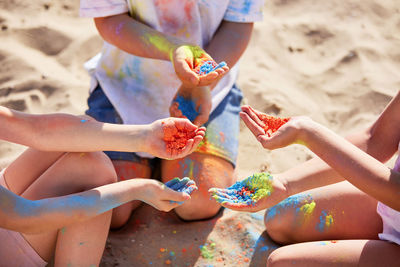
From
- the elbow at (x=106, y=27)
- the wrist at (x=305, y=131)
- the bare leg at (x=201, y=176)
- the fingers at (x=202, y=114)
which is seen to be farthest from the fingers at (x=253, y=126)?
the elbow at (x=106, y=27)

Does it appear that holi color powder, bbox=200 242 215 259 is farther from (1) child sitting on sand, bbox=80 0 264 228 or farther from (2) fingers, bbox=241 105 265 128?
(2) fingers, bbox=241 105 265 128

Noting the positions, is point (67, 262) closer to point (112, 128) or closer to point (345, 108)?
point (112, 128)

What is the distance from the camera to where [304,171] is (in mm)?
1692

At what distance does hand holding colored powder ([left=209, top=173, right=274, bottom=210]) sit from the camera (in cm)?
153

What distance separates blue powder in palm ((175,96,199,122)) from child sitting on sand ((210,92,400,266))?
1.24ft

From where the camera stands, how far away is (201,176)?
199 centimetres

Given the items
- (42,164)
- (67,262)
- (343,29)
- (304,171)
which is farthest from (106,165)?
(343,29)

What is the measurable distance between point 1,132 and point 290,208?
1.01m

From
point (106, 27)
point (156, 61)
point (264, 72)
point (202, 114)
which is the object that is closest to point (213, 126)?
point (202, 114)

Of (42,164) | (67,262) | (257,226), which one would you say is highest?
(42,164)

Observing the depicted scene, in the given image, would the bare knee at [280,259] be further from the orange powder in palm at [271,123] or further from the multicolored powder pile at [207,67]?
the multicolored powder pile at [207,67]

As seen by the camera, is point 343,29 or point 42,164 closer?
point 42,164

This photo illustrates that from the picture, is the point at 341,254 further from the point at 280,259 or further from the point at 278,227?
the point at 278,227

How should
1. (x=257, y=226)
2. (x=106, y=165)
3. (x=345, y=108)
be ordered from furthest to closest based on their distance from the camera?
(x=345, y=108) → (x=257, y=226) → (x=106, y=165)
